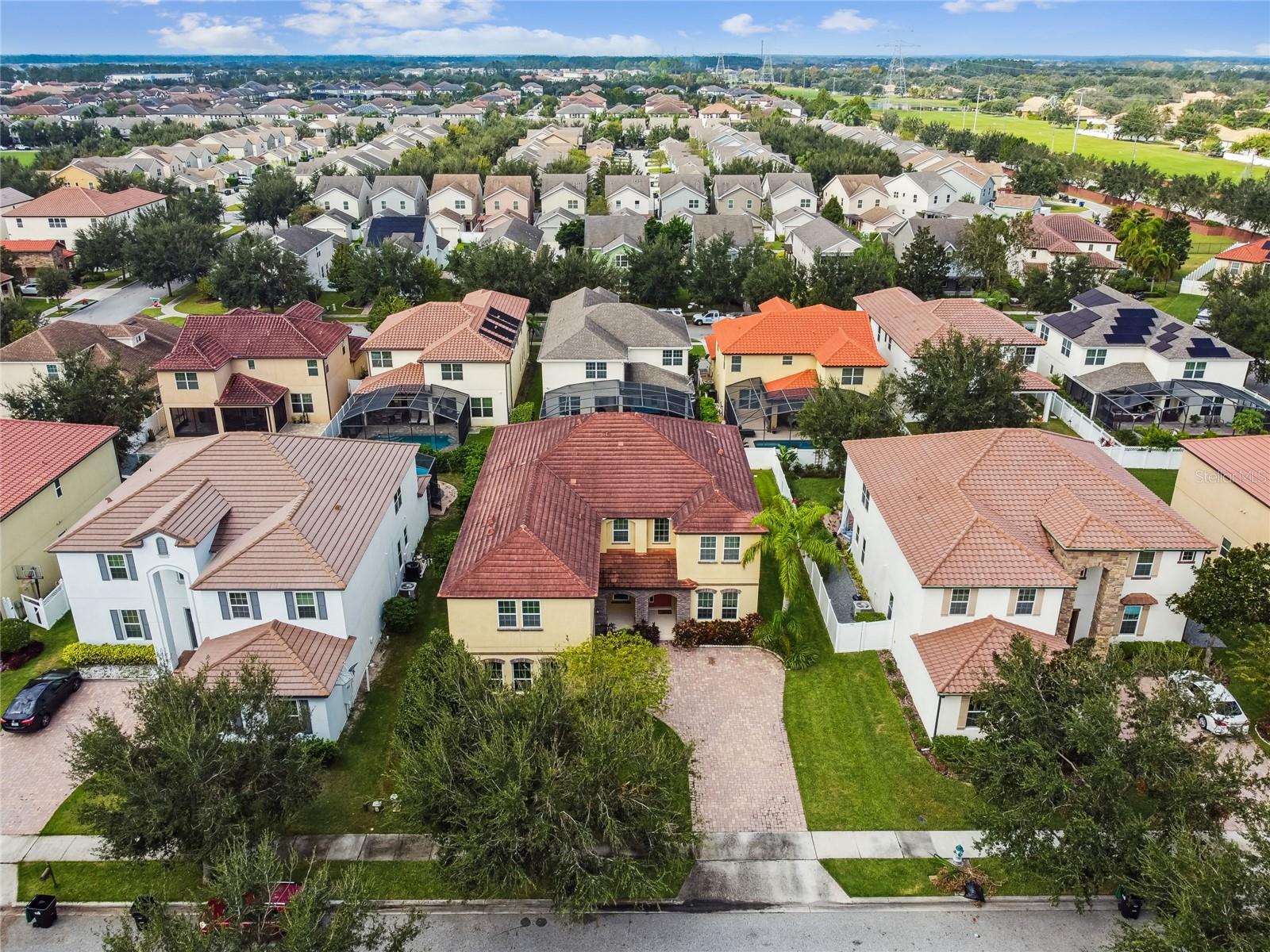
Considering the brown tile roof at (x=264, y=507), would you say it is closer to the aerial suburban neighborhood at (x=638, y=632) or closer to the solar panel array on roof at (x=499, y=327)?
the aerial suburban neighborhood at (x=638, y=632)

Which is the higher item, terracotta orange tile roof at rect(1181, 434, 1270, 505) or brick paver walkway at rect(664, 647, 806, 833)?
terracotta orange tile roof at rect(1181, 434, 1270, 505)

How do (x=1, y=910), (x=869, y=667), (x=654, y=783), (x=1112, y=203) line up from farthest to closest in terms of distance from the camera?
(x=1112, y=203)
(x=869, y=667)
(x=1, y=910)
(x=654, y=783)

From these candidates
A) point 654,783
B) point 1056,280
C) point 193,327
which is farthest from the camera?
point 1056,280

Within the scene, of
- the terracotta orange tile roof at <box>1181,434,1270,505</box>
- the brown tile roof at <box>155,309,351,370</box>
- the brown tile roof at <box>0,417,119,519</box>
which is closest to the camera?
the terracotta orange tile roof at <box>1181,434,1270,505</box>

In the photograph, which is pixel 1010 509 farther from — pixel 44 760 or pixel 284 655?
pixel 44 760

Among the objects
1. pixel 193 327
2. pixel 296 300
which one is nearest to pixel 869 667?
pixel 193 327

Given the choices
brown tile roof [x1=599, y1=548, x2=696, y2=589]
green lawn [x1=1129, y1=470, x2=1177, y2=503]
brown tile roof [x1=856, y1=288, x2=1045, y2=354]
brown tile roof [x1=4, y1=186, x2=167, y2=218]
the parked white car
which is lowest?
green lawn [x1=1129, y1=470, x2=1177, y2=503]

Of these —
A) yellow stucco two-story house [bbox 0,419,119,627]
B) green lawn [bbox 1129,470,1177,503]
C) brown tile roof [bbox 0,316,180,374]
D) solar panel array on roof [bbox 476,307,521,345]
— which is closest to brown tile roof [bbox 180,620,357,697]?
yellow stucco two-story house [bbox 0,419,119,627]

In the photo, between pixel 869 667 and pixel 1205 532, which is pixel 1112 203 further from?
pixel 869 667

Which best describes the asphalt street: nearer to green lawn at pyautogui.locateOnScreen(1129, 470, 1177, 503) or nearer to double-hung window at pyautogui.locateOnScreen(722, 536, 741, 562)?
double-hung window at pyautogui.locateOnScreen(722, 536, 741, 562)
